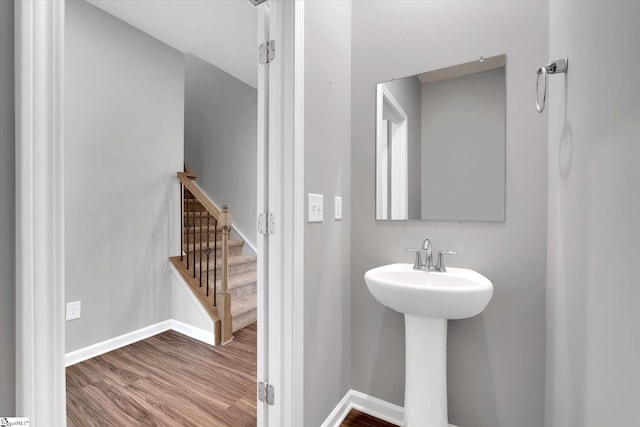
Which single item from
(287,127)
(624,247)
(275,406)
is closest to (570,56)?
(624,247)

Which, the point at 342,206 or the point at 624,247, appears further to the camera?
the point at 342,206

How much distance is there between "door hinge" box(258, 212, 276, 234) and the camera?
1.24 metres

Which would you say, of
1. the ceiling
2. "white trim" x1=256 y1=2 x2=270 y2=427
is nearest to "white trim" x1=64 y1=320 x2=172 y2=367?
"white trim" x1=256 y1=2 x2=270 y2=427

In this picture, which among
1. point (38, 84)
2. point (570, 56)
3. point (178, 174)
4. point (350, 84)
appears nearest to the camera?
point (38, 84)

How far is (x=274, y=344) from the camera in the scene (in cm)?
123

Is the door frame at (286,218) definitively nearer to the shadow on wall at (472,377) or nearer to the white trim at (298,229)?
the white trim at (298,229)

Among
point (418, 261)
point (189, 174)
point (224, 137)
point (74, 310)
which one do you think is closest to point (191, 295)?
point (74, 310)

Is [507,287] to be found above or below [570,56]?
below

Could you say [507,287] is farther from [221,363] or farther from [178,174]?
[178,174]

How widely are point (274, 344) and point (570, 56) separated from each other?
1.51 meters

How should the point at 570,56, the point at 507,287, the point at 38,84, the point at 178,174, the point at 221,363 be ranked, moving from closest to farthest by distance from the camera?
1. the point at 38,84
2. the point at 570,56
3. the point at 507,287
4. the point at 221,363
5. the point at 178,174

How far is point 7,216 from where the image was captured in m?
0.48

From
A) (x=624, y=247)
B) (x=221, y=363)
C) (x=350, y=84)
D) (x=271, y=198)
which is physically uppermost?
(x=350, y=84)

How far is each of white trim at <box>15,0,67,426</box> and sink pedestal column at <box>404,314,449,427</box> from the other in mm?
1222
